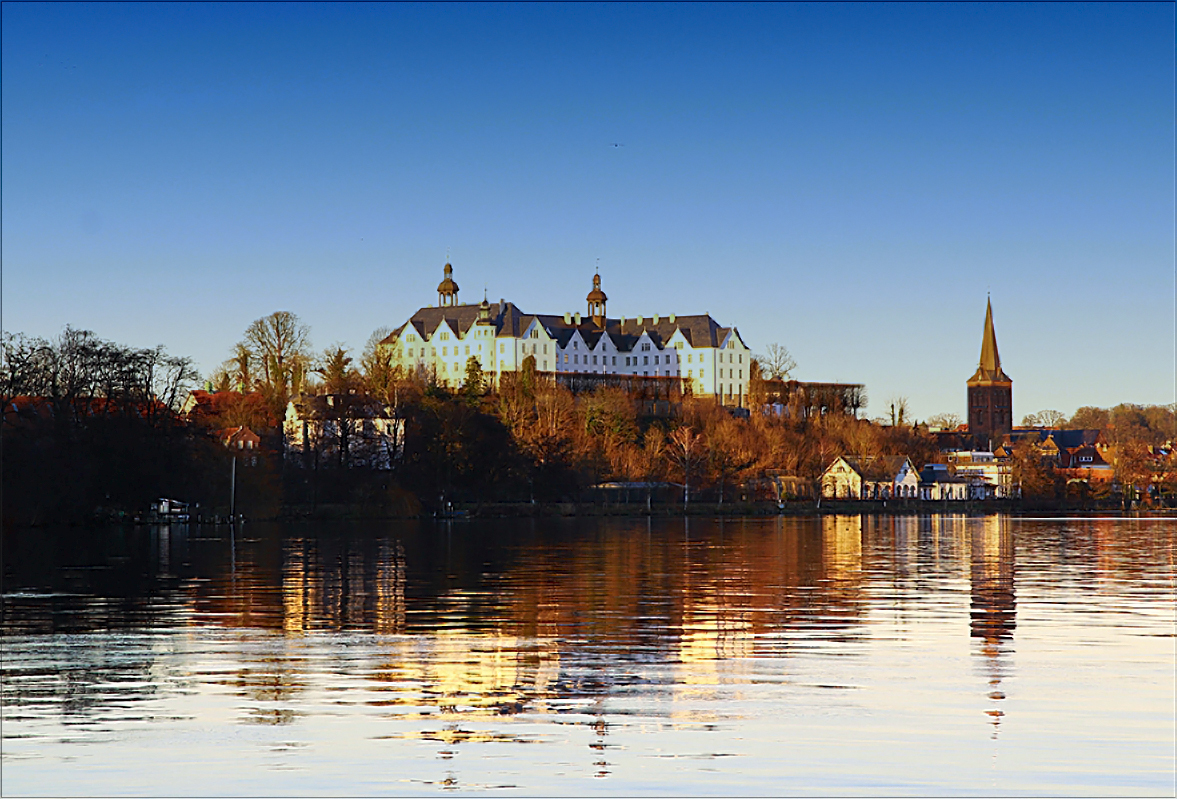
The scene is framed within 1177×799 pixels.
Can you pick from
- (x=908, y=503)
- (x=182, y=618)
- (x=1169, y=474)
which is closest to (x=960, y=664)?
(x=182, y=618)

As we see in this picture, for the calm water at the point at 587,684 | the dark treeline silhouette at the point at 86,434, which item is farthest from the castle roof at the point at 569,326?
the calm water at the point at 587,684

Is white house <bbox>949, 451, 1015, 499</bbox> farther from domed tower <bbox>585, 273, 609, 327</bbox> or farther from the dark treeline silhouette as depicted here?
the dark treeline silhouette

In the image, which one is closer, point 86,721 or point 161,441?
point 86,721

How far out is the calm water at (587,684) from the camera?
12.1 m


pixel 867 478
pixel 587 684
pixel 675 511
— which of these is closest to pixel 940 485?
pixel 867 478

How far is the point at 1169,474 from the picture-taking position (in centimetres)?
14975

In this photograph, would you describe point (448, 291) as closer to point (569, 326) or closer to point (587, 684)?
point (569, 326)

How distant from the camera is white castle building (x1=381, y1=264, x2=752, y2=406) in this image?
572 feet

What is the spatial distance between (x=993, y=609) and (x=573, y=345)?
514 ft

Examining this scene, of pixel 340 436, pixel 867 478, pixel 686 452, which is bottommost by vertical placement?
pixel 867 478

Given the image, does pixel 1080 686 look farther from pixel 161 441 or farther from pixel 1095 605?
pixel 161 441

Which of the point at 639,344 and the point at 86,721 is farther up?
the point at 639,344

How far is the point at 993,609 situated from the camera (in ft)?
86.8

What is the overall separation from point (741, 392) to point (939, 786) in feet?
566
